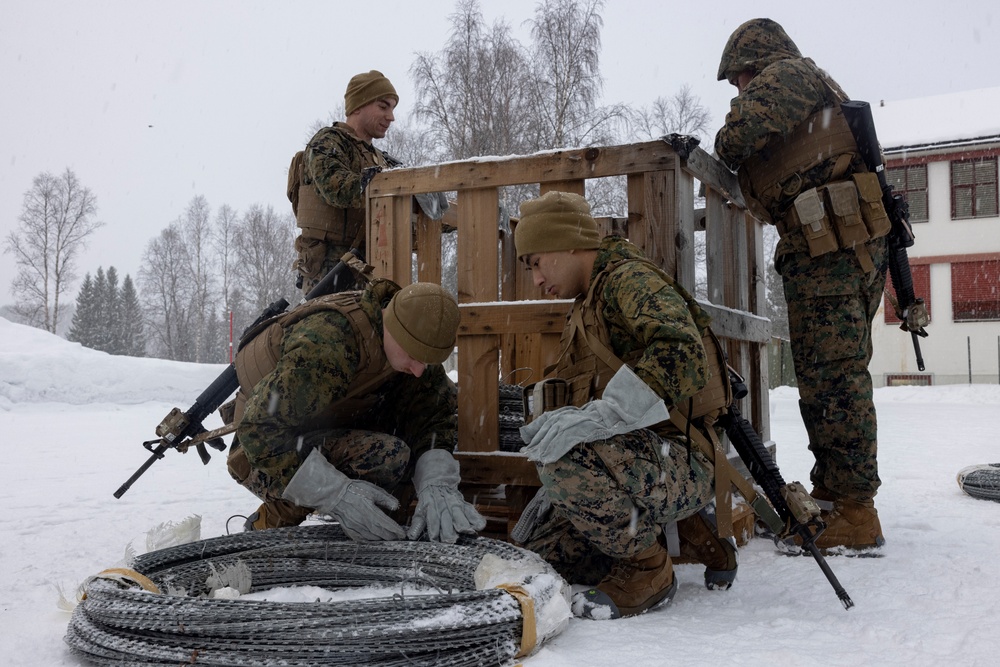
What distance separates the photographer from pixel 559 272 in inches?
109

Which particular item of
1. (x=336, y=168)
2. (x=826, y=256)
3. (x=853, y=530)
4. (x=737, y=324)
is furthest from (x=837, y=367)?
(x=336, y=168)

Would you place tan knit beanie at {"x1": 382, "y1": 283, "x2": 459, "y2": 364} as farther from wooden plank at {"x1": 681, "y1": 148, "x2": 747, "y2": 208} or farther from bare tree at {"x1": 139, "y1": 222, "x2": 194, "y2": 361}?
bare tree at {"x1": 139, "y1": 222, "x2": 194, "y2": 361}

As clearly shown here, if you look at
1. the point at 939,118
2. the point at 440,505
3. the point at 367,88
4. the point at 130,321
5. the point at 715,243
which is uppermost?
the point at 939,118

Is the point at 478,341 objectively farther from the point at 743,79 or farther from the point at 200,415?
the point at 743,79

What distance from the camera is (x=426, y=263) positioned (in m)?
4.45

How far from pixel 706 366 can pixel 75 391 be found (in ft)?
39.2

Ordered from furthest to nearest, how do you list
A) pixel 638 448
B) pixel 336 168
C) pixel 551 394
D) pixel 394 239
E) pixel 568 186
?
1. pixel 336 168
2. pixel 394 239
3. pixel 568 186
4. pixel 551 394
5. pixel 638 448

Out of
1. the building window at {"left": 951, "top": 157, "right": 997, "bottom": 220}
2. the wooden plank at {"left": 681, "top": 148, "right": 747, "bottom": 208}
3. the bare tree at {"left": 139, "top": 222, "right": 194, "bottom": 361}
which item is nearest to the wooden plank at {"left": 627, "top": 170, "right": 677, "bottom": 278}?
the wooden plank at {"left": 681, "top": 148, "right": 747, "bottom": 208}

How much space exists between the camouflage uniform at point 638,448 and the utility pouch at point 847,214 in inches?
47.1

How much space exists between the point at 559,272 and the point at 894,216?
1808 millimetres

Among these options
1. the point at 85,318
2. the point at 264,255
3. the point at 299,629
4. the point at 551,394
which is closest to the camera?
the point at 299,629

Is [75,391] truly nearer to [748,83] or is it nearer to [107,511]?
[107,511]

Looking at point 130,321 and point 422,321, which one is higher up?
point 130,321

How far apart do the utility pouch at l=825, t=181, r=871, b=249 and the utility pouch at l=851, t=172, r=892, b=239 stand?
0.10ft
